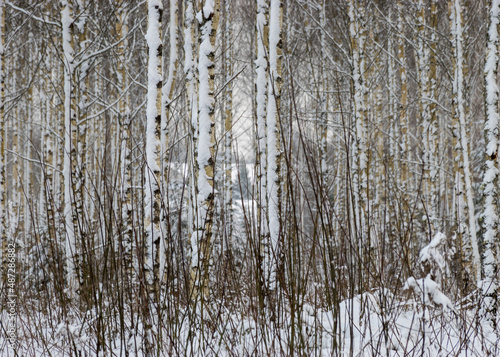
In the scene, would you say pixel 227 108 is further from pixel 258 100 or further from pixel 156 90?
pixel 156 90

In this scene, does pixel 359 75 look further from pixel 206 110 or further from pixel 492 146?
pixel 206 110

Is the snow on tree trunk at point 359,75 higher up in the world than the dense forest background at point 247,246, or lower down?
higher up

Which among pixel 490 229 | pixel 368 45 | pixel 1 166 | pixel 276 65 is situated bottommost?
pixel 490 229

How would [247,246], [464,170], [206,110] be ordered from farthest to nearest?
[464,170] < [247,246] < [206,110]

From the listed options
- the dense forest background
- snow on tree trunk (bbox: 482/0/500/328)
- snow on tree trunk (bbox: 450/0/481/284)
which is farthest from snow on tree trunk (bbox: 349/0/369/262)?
snow on tree trunk (bbox: 482/0/500/328)

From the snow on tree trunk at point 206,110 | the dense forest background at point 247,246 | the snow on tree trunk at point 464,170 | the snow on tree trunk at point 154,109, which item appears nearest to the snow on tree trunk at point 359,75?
the dense forest background at point 247,246

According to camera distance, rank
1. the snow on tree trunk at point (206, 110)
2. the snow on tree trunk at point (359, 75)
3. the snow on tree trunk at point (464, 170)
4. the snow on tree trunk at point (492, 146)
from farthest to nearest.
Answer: the snow on tree trunk at point (359, 75) < the snow on tree trunk at point (464, 170) < the snow on tree trunk at point (492, 146) < the snow on tree trunk at point (206, 110)

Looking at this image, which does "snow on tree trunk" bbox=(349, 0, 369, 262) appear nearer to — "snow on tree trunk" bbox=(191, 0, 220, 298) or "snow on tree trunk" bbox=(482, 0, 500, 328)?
"snow on tree trunk" bbox=(482, 0, 500, 328)

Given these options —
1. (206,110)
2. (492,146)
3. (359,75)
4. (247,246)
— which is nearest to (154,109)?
(206,110)

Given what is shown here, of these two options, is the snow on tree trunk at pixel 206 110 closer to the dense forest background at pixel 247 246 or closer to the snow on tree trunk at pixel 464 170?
the dense forest background at pixel 247 246

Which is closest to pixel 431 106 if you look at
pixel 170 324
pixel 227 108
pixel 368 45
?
pixel 368 45

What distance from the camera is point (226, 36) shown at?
871 centimetres

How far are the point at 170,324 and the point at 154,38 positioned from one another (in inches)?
95.7

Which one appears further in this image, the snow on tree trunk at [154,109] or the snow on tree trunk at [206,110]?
the snow on tree trunk at [154,109]
